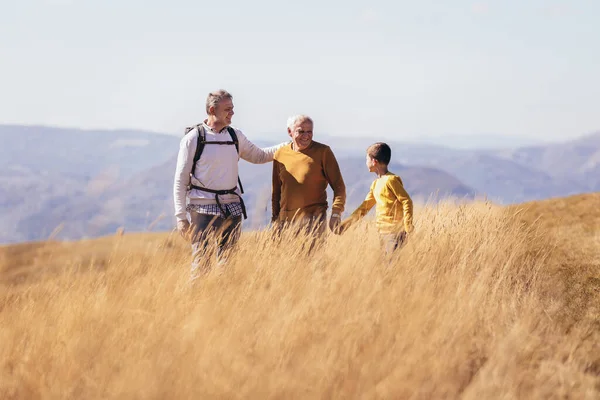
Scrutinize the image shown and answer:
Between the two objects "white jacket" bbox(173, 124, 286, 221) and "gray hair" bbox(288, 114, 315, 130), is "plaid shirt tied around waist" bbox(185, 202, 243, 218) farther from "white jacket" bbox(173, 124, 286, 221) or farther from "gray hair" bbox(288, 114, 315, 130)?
"gray hair" bbox(288, 114, 315, 130)

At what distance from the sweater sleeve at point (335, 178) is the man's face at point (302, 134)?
0.64 feet

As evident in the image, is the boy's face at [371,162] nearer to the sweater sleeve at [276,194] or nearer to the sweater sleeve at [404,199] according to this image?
the sweater sleeve at [404,199]

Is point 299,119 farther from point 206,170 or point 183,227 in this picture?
point 183,227

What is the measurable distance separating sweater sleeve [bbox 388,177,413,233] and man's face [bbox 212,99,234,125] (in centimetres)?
149

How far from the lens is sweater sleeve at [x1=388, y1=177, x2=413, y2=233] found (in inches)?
234

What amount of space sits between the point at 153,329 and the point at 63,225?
1125mm

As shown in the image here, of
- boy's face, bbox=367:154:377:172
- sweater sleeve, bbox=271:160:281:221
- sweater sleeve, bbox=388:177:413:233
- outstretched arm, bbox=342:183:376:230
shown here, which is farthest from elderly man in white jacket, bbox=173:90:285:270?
sweater sleeve, bbox=388:177:413:233

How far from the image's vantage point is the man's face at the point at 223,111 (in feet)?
19.2

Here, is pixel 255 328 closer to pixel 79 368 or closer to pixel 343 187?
pixel 79 368

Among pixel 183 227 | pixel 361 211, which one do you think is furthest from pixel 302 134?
pixel 183 227

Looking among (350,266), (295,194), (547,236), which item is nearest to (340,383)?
(350,266)

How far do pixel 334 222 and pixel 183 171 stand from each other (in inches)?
55.2

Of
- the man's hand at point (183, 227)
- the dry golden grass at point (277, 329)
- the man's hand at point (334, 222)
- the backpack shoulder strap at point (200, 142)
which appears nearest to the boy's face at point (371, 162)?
the man's hand at point (334, 222)

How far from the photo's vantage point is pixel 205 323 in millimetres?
4207
